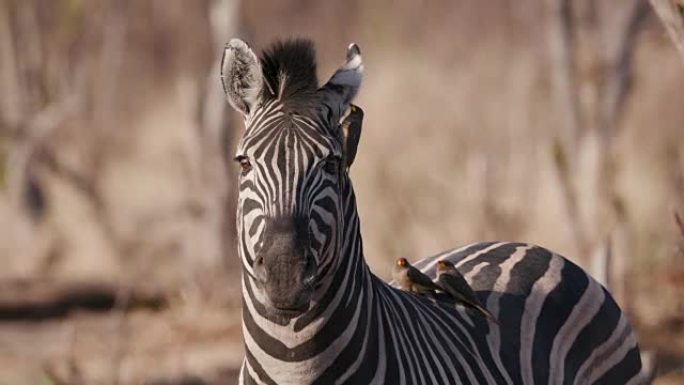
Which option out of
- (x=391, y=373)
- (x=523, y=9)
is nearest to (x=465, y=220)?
(x=523, y=9)

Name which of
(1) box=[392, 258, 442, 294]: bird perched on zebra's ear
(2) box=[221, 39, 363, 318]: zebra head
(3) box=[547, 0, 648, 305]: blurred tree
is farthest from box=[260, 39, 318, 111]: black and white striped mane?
(3) box=[547, 0, 648, 305]: blurred tree

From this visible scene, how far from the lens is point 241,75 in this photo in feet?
16.3

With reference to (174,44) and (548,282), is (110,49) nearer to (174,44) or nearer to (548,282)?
(174,44)

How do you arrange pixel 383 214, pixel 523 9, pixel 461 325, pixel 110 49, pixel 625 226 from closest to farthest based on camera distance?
pixel 461 325 < pixel 625 226 < pixel 383 214 < pixel 523 9 < pixel 110 49

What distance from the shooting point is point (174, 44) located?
99.0ft

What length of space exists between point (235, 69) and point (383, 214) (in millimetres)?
13018

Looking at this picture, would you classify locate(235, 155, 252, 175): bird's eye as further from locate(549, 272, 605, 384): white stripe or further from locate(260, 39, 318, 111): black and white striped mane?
locate(549, 272, 605, 384): white stripe

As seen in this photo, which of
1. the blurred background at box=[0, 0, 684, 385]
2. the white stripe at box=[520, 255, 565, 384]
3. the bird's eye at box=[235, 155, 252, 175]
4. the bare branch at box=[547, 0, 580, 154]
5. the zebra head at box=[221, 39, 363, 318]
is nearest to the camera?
the zebra head at box=[221, 39, 363, 318]

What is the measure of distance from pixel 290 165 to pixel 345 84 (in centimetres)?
53

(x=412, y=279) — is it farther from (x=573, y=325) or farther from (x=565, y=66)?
(x=565, y=66)

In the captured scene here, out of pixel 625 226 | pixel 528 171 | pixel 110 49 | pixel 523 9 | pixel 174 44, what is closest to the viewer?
pixel 625 226

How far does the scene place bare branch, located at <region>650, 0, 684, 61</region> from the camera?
232 inches

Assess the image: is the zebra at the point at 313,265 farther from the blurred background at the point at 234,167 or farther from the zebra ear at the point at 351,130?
the blurred background at the point at 234,167

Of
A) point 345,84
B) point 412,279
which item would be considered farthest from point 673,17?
point 345,84
